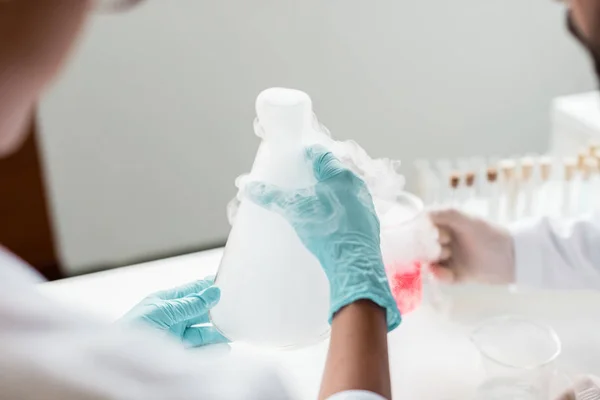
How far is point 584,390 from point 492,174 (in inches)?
21.4

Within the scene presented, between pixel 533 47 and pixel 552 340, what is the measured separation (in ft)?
5.29

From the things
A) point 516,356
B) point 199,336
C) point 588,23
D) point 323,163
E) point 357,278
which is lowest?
point 516,356

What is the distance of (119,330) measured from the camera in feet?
2.00

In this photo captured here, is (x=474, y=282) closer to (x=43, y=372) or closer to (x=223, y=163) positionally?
(x=43, y=372)

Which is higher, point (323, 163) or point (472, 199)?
point (323, 163)

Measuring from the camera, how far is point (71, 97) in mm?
2148

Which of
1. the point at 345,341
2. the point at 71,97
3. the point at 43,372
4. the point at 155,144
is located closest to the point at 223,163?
the point at 155,144

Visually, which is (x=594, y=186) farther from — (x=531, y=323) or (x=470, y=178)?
(x=531, y=323)

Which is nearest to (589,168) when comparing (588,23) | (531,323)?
(531,323)

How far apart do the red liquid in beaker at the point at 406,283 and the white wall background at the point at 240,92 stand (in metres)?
1.04

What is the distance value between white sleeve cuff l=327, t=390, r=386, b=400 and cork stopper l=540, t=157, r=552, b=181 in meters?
0.82

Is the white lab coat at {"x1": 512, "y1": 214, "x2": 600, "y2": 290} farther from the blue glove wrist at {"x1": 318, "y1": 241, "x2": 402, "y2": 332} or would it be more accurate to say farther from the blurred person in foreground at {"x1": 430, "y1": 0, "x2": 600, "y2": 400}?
the blue glove wrist at {"x1": 318, "y1": 241, "x2": 402, "y2": 332}

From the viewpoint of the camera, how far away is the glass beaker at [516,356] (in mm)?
920

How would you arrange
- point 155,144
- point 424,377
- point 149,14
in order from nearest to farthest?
point 424,377 → point 149,14 → point 155,144
